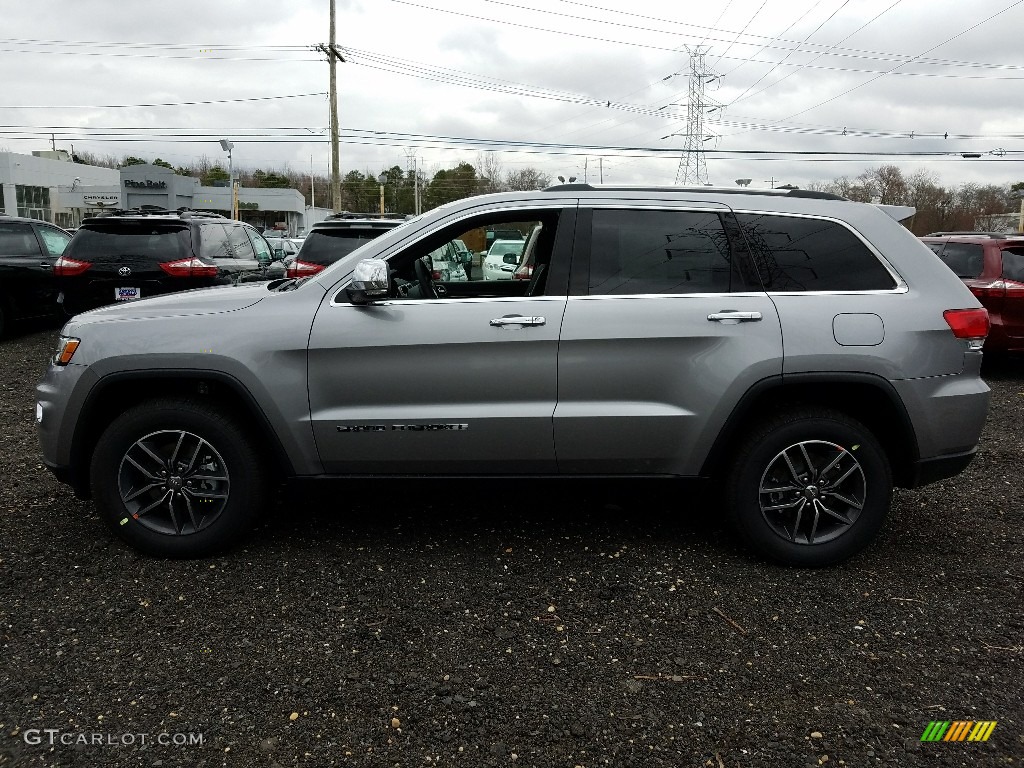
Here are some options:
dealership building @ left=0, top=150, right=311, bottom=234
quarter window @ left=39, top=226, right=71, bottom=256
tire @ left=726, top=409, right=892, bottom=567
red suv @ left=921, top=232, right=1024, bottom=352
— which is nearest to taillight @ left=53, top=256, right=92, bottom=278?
quarter window @ left=39, top=226, right=71, bottom=256

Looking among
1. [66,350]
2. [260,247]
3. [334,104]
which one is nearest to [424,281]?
[66,350]

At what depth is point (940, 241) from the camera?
10062mm

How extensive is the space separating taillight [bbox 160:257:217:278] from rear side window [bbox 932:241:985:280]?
343 inches

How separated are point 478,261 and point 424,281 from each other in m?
0.62

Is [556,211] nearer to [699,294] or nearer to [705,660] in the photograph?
[699,294]

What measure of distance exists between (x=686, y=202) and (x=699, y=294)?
1.62ft

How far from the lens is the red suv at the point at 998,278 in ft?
29.5

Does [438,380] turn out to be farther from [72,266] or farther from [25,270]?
[25,270]

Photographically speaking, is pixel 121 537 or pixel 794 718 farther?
pixel 121 537

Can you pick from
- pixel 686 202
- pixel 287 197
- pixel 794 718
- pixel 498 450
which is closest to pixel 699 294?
pixel 686 202

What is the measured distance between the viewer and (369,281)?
3748 millimetres

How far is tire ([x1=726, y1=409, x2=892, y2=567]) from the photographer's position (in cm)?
387

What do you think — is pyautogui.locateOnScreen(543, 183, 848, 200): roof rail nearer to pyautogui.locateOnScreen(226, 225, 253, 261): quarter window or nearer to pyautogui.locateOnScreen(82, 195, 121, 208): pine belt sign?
pyautogui.locateOnScreen(226, 225, 253, 261): quarter window

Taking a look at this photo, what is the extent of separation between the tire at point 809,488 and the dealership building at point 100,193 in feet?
155
